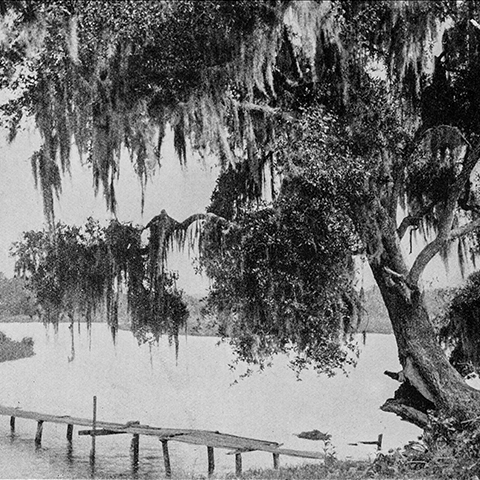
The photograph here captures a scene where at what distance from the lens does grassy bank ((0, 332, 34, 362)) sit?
29.8m

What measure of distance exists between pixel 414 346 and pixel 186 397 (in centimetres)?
1897

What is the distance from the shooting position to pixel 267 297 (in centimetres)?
1057

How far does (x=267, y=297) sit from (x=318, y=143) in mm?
2238

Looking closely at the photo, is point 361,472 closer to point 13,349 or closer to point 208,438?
point 208,438

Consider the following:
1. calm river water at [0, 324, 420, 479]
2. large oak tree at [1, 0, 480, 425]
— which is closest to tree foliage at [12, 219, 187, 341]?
large oak tree at [1, 0, 480, 425]

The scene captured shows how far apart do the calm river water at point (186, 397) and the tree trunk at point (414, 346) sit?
31.4 feet

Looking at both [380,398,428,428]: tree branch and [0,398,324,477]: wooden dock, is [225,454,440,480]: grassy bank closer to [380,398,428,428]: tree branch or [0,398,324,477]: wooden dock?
[380,398,428,428]: tree branch

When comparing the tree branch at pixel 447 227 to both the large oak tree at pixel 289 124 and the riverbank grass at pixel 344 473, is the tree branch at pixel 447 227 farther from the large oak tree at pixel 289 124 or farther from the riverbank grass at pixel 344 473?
the riverbank grass at pixel 344 473

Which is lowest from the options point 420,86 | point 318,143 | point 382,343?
point 382,343

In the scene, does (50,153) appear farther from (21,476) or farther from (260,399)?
(260,399)

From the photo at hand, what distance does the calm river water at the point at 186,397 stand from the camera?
22281 millimetres

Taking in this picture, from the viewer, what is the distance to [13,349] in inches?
1190

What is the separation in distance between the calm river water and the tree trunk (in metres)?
9.57

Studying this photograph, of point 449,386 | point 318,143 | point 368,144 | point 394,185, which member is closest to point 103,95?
point 318,143
